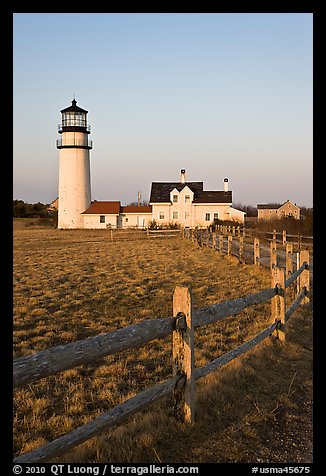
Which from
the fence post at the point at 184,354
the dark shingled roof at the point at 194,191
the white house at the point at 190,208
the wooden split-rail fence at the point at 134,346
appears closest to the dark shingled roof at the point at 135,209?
the white house at the point at 190,208

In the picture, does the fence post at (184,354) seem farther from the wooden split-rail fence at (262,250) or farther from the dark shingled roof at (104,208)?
the dark shingled roof at (104,208)

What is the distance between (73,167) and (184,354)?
49.1 m

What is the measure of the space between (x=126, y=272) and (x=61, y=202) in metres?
36.8

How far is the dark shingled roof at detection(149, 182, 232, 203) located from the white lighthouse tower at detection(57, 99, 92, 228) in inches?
320

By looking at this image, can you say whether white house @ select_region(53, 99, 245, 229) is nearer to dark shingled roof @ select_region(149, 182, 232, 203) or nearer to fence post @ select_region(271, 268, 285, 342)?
dark shingled roof @ select_region(149, 182, 232, 203)

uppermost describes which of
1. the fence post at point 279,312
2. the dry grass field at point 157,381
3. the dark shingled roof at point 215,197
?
the dark shingled roof at point 215,197

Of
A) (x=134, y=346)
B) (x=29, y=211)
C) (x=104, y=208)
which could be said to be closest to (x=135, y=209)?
(x=104, y=208)

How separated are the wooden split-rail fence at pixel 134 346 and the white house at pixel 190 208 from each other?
4782cm

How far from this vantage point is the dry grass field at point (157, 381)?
12.5 ft

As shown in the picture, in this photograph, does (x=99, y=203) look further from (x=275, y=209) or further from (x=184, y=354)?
(x=184, y=354)

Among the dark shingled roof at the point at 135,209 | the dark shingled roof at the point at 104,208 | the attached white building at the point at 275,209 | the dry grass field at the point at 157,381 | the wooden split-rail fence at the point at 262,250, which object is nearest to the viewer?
the dry grass field at the point at 157,381

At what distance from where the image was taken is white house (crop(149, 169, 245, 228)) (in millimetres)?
53312

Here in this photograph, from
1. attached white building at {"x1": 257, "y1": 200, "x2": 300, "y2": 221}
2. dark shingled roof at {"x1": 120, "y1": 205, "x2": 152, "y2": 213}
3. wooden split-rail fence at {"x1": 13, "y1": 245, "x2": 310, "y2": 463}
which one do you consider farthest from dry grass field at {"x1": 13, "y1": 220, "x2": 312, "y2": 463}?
attached white building at {"x1": 257, "y1": 200, "x2": 300, "y2": 221}
